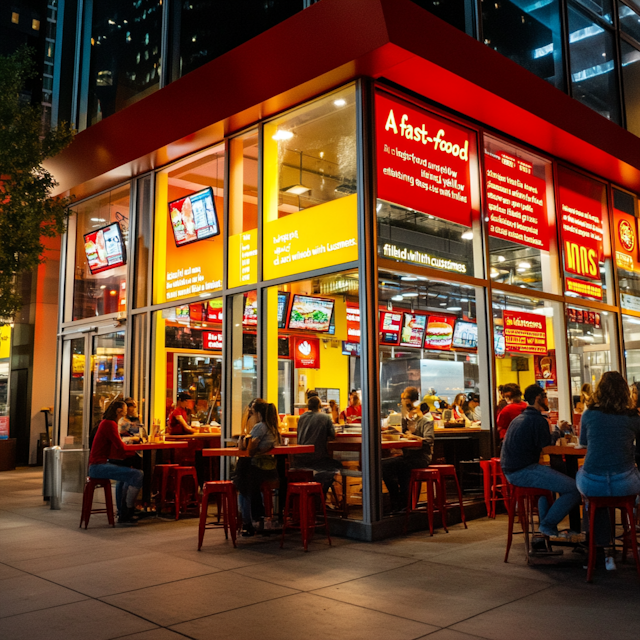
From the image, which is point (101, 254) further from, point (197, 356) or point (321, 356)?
point (321, 356)

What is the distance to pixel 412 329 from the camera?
42.7 ft

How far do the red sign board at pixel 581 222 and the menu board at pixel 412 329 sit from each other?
3.89 meters

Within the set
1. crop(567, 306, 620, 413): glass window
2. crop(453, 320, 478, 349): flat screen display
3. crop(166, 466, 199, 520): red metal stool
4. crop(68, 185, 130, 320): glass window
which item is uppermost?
crop(68, 185, 130, 320): glass window

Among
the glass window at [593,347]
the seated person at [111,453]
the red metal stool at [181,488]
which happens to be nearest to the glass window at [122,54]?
the seated person at [111,453]

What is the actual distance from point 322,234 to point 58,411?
20.5 feet

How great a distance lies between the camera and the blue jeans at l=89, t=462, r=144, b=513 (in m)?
7.29

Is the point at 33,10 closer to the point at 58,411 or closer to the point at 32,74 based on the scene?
the point at 32,74

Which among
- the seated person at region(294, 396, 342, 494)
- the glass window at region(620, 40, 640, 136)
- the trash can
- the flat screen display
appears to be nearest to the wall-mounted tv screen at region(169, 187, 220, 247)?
the seated person at region(294, 396, 342, 494)

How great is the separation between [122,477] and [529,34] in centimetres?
793

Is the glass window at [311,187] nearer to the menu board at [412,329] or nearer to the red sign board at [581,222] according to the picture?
the red sign board at [581,222]

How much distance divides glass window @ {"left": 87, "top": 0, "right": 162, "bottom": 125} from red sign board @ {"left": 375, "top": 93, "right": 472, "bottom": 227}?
170 inches

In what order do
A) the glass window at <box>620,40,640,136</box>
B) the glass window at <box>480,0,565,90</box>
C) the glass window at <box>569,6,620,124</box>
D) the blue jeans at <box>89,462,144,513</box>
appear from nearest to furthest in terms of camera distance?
the blue jeans at <box>89,462,144,513</box> → the glass window at <box>480,0,565,90</box> → the glass window at <box>569,6,620,124</box> → the glass window at <box>620,40,640,136</box>

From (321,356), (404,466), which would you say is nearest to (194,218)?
(404,466)

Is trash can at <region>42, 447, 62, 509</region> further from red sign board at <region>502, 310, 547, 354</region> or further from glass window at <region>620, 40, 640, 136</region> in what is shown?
glass window at <region>620, 40, 640, 136</region>
